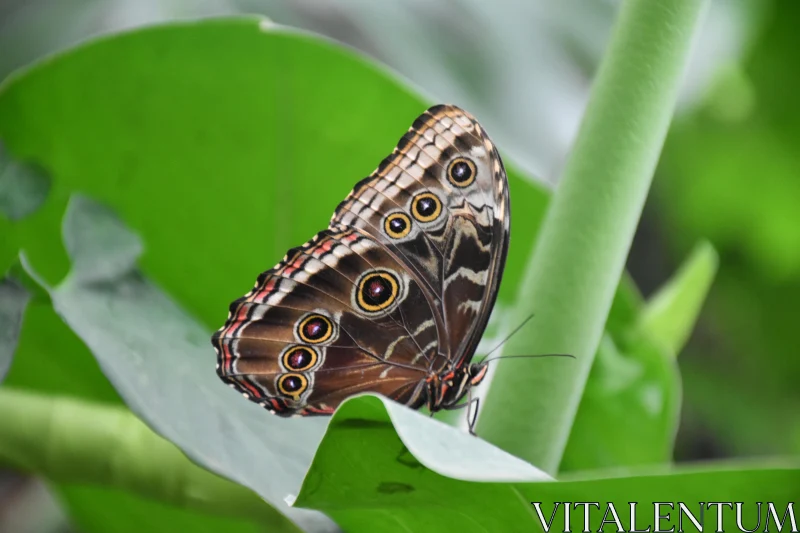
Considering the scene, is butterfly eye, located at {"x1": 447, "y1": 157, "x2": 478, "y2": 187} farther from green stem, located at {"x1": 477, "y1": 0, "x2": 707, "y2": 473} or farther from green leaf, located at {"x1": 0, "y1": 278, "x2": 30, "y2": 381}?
green leaf, located at {"x1": 0, "y1": 278, "x2": 30, "y2": 381}

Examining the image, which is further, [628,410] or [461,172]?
[628,410]

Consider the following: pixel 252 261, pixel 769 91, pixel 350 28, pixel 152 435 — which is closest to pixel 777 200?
pixel 769 91

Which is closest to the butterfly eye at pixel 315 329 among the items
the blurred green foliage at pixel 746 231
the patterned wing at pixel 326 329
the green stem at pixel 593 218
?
the patterned wing at pixel 326 329

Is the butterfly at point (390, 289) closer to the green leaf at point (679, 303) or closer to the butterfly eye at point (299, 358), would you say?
the butterfly eye at point (299, 358)

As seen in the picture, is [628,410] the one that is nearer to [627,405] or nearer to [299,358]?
[627,405]

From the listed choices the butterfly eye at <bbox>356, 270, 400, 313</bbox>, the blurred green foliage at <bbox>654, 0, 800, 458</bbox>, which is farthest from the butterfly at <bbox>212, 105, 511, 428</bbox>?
the blurred green foliage at <bbox>654, 0, 800, 458</bbox>

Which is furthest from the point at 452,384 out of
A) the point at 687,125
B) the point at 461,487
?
the point at 687,125

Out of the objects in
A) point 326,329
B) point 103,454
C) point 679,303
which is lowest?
point 103,454
